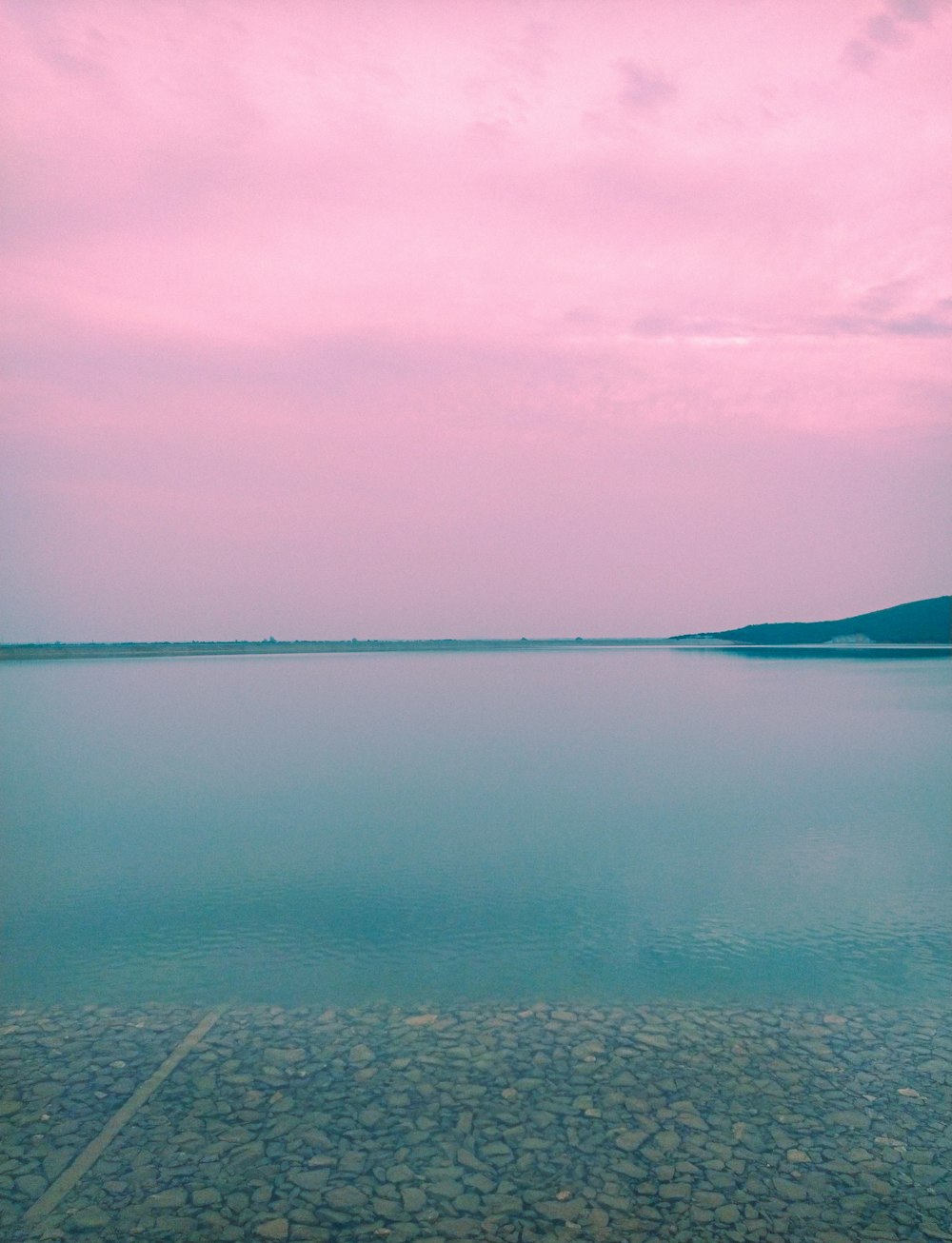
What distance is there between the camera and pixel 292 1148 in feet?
29.8

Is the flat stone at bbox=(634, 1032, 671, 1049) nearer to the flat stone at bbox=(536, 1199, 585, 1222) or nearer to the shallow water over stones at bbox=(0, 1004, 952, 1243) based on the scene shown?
the shallow water over stones at bbox=(0, 1004, 952, 1243)

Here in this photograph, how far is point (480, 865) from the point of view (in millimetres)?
22219

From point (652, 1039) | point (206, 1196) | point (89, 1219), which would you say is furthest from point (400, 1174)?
point (652, 1039)

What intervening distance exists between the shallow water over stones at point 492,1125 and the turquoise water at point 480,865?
131 centimetres

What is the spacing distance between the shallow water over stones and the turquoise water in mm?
1310

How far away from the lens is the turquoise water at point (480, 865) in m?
14.3

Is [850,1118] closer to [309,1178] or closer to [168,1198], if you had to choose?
[309,1178]

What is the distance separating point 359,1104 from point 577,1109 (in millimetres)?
2338

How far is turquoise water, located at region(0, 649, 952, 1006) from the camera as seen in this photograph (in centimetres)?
1431

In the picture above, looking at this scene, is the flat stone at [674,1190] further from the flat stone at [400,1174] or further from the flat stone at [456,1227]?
the flat stone at [400,1174]

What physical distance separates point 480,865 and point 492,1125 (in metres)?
12.8

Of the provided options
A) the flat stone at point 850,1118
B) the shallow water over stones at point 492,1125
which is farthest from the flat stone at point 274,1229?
the flat stone at point 850,1118

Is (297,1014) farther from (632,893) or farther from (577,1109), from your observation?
(632,893)

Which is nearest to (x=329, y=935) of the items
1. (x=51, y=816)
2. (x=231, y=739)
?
(x=51, y=816)
